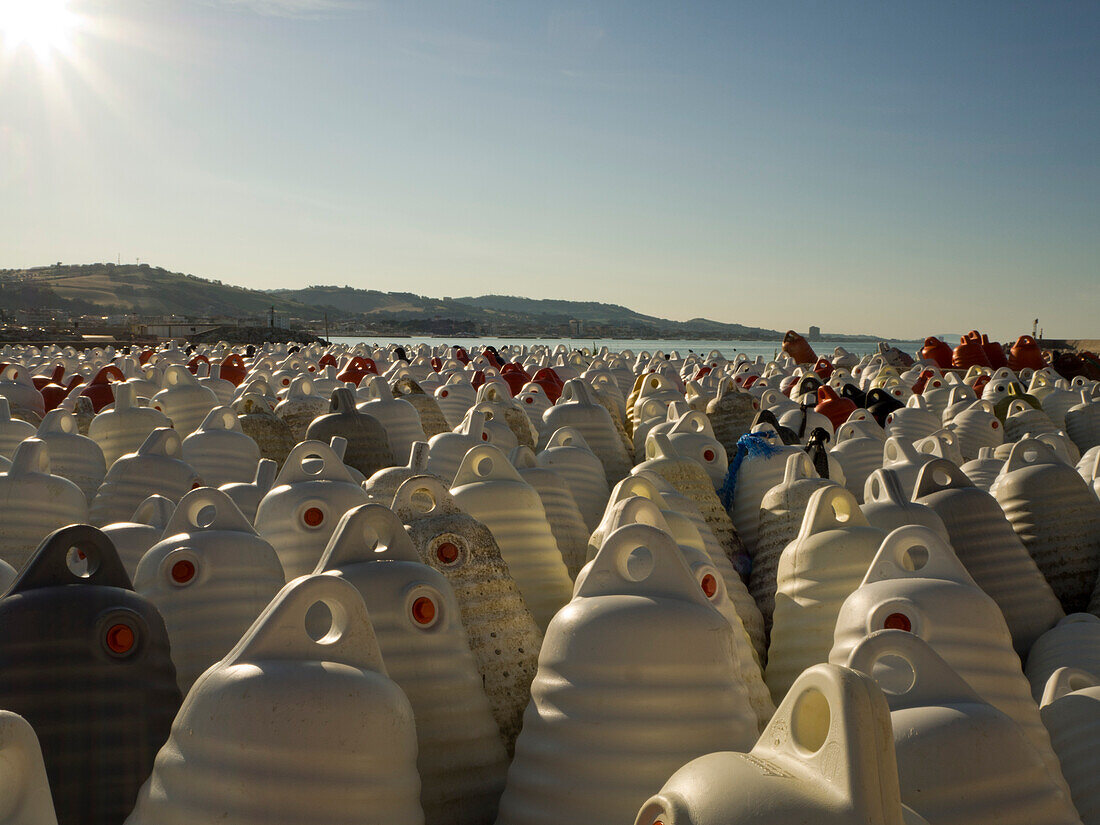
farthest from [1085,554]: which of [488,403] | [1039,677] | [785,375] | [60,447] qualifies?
[785,375]

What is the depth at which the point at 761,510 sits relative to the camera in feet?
16.3

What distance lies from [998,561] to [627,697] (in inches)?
102

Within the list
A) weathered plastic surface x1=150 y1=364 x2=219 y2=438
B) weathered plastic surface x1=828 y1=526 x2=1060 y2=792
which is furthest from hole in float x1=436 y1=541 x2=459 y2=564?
weathered plastic surface x1=150 y1=364 x2=219 y2=438

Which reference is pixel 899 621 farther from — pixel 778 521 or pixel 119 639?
pixel 778 521

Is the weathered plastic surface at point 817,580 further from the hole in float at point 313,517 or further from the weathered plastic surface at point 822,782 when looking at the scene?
the weathered plastic surface at point 822,782

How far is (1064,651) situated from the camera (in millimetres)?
3666

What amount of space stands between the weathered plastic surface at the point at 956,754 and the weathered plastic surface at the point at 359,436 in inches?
174

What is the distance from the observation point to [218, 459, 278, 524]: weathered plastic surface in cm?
430

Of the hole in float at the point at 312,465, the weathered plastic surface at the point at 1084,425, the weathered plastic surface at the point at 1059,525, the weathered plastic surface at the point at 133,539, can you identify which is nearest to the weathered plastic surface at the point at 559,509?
the hole in float at the point at 312,465

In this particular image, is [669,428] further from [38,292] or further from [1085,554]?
[38,292]

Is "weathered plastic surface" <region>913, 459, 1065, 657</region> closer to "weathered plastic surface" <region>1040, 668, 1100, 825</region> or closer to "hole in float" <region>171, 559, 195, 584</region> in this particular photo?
"weathered plastic surface" <region>1040, 668, 1100, 825</region>

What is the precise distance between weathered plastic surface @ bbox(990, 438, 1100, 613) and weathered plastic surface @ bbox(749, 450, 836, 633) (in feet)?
3.21

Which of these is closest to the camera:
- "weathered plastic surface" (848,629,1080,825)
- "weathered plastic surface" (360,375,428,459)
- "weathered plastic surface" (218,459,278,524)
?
"weathered plastic surface" (848,629,1080,825)

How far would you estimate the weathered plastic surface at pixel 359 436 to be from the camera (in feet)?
20.2
